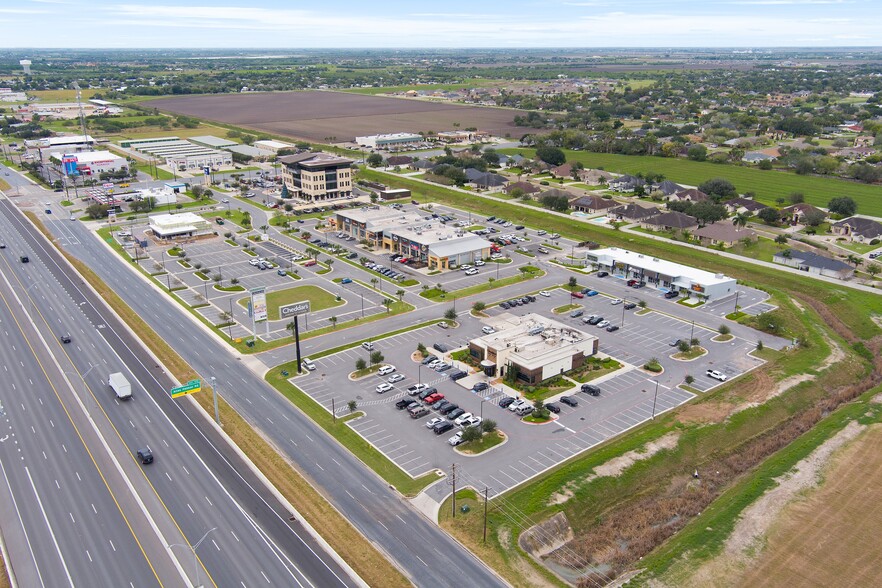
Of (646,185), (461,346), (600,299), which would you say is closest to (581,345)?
(461,346)

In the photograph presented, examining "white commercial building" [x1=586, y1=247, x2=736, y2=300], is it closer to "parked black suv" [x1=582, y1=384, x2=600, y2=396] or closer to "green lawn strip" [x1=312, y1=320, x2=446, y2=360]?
"parked black suv" [x1=582, y1=384, x2=600, y2=396]

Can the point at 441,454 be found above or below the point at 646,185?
below

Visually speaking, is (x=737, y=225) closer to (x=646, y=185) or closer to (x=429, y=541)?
(x=646, y=185)

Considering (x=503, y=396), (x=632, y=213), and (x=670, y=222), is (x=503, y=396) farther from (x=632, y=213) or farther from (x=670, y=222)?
(x=632, y=213)

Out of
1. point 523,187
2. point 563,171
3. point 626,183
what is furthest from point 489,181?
point 626,183

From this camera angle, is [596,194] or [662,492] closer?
[662,492]

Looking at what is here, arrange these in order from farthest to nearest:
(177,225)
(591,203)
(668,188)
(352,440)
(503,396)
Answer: (668,188)
(591,203)
(177,225)
(503,396)
(352,440)

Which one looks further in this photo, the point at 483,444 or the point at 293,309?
the point at 293,309
